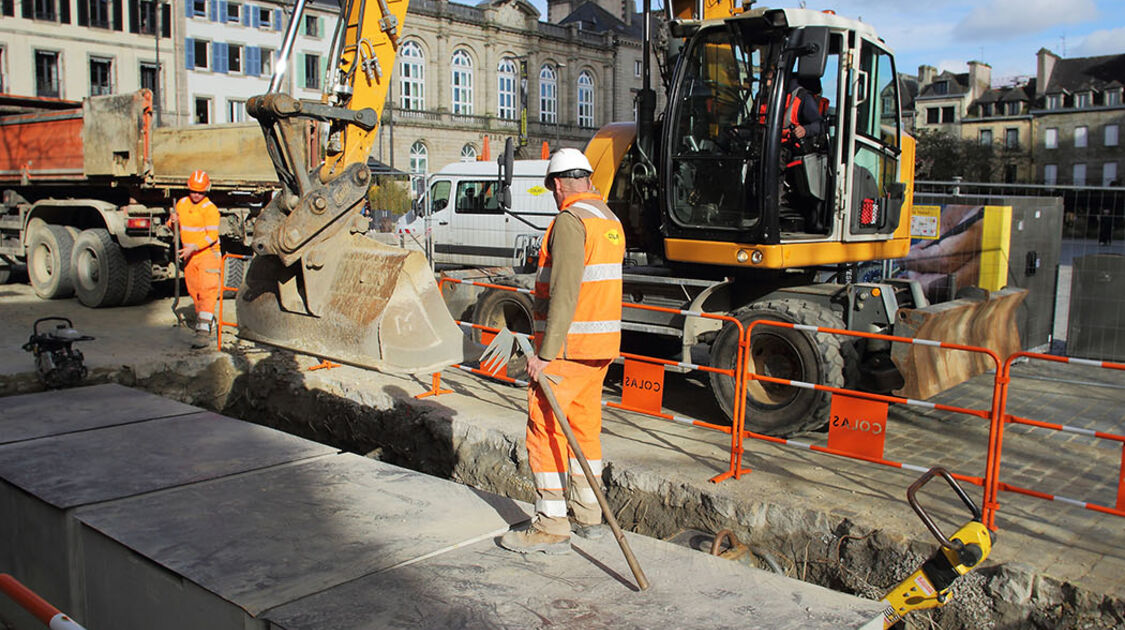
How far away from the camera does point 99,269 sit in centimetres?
1218

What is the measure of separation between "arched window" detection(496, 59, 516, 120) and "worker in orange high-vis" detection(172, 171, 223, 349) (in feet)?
148

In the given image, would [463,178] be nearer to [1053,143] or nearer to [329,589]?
[329,589]

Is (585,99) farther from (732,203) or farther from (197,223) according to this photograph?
(732,203)

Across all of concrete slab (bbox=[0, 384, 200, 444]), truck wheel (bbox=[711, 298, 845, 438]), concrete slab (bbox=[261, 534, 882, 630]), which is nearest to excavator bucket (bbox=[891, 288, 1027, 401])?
truck wheel (bbox=[711, 298, 845, 438])

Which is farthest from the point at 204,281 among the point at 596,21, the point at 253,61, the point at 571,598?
the point at 596,21

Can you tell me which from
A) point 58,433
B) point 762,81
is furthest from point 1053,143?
point 58,433

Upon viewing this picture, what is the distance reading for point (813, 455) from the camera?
6.78m

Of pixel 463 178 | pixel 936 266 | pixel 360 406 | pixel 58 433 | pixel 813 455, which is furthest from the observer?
pixel 463 178

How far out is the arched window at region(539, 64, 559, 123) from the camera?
55938 millimetres

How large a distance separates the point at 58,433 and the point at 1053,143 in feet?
214

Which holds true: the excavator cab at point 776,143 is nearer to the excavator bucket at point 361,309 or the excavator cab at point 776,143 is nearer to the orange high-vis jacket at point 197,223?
the excavator bucket at point 361,309

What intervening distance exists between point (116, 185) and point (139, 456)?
7977 millimetres

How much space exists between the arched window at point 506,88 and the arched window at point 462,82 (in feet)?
6.54

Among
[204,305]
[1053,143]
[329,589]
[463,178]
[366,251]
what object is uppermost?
[1053,143]
